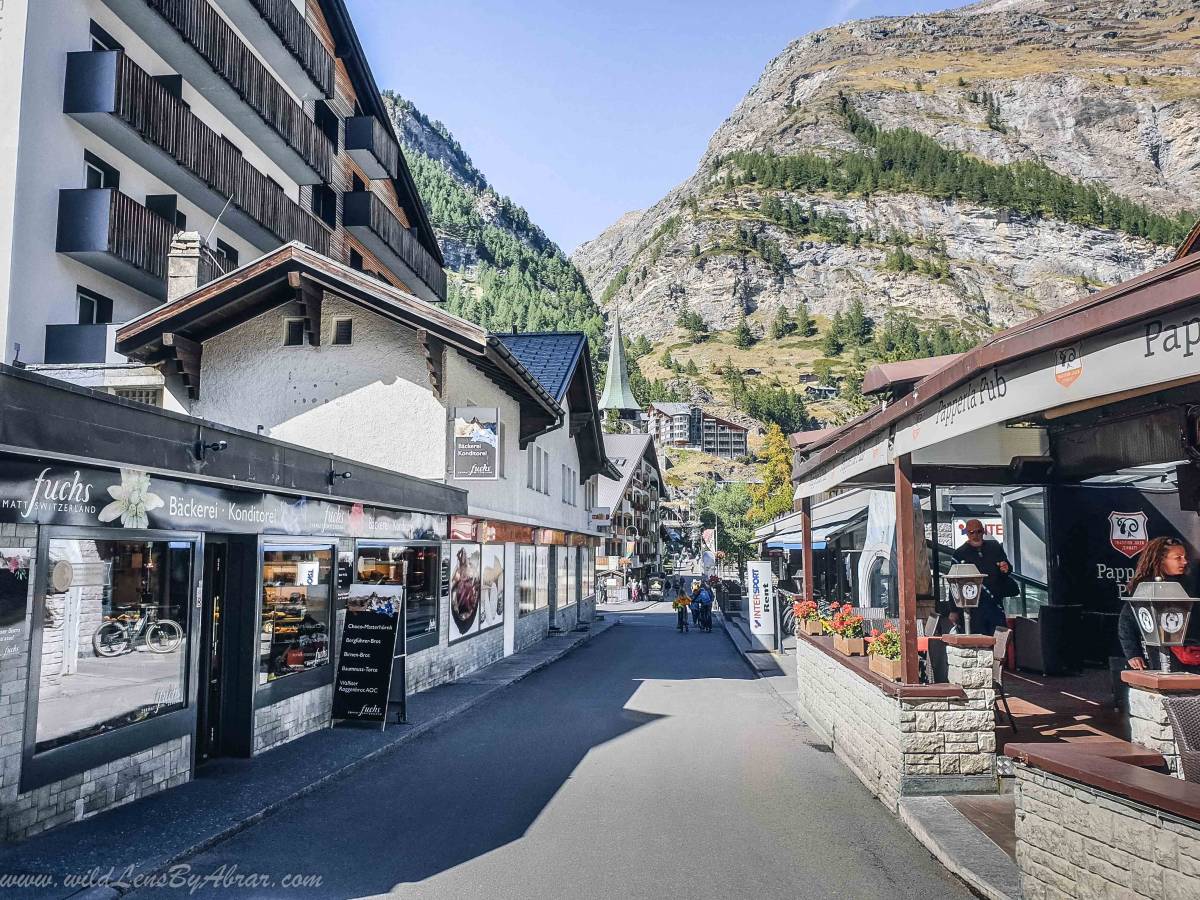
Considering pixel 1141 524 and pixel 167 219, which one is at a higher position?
pixel 167 219

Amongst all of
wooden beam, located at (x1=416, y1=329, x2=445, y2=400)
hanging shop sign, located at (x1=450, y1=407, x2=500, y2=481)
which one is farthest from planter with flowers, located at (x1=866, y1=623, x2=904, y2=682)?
wooden beam, located at (x1=416, y1=329, x2=445, y2=400)

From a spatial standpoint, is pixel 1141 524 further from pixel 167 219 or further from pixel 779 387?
pixel 779 387

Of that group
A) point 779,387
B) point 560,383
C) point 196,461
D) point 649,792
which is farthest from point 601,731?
point 779,387

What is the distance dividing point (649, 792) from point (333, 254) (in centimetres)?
2435

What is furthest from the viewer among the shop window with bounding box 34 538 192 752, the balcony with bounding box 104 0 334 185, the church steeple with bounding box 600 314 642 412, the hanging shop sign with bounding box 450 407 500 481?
the church steeple with bounding box 600 314 642 412

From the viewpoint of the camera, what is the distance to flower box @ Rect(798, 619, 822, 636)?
480 inches

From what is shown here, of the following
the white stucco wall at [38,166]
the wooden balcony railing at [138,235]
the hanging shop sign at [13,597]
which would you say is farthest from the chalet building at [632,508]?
the hanging shop sign at [13,597]

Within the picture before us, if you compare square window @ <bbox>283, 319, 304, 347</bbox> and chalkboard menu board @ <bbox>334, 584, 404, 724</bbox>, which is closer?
chalkboard menu board @ <bbox>334, 584, 404, 724</bbox>

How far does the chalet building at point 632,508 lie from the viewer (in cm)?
6538

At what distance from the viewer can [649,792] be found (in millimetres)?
8500

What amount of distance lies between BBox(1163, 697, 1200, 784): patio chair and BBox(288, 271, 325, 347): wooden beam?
43.4 ft

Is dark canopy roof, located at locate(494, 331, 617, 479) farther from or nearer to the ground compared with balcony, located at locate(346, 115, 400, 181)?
nearer to the ground

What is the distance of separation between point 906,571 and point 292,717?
22.7 ft

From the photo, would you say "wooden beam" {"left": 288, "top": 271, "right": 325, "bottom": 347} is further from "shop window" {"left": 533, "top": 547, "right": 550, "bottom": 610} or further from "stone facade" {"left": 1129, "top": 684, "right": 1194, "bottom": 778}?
"stone facade" {"left": 1129, "top": 684, "right": 1194, "bottom": 778}
